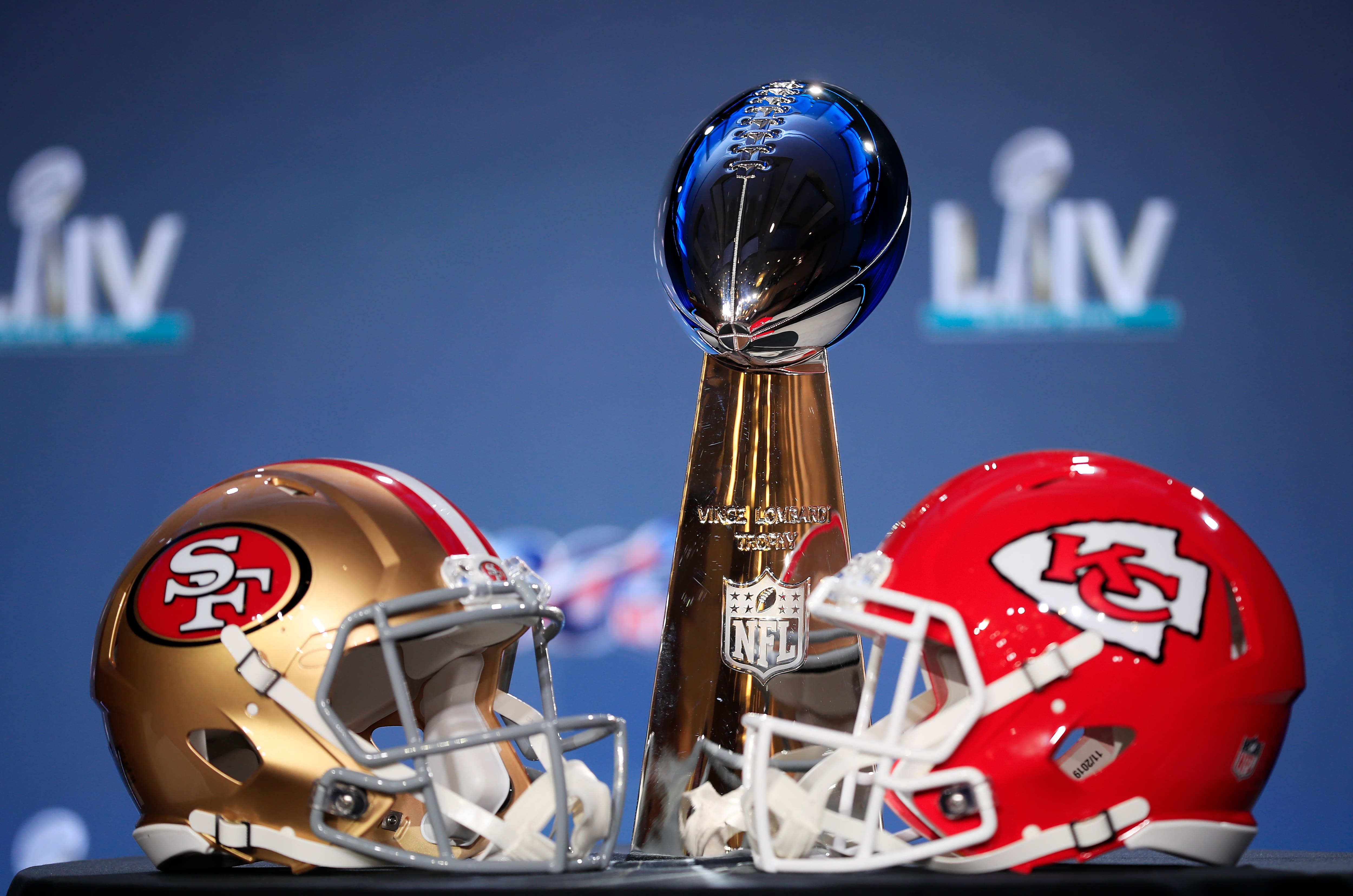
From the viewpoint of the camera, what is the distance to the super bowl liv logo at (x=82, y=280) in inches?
82.9

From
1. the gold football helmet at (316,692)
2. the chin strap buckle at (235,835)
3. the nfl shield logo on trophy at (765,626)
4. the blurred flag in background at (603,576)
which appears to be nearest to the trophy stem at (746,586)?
the nfl shield logo on trophy at (765,626)

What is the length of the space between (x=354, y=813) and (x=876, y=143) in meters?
0.71

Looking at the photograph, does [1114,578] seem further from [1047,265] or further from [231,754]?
[1047,265]

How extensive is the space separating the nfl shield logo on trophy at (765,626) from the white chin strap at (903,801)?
0.46ft

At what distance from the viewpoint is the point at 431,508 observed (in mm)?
962

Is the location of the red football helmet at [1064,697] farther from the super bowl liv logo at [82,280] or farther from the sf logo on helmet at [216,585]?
the super bowl liv logo at [82,280]

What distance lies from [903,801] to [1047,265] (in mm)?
1443

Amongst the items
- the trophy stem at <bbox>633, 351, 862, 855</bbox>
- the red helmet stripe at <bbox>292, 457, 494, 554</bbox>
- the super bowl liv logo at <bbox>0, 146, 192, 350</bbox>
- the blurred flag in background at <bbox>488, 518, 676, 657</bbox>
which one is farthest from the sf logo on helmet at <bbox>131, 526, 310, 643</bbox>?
the super bowl liv logo at <bbox>0, 146, 192, 350</bbox>

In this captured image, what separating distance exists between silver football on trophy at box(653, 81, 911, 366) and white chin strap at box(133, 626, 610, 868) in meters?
0.39

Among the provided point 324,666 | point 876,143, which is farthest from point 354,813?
point 876,143

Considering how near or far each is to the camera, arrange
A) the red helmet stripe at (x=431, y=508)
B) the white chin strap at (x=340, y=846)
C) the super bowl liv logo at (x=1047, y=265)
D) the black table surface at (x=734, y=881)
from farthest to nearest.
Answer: the super bowl liv logo at (x=1047, y=265)
the red helmet stripe at (x=431, y=508)
the white chin strap at (x=340, y=846)
the black table surface at (x=734, y=881)

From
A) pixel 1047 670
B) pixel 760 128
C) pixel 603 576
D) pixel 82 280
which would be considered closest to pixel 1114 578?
pixel 1047 670

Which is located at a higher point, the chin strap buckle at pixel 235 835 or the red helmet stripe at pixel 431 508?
the red helmet stripe at pixel 431 508

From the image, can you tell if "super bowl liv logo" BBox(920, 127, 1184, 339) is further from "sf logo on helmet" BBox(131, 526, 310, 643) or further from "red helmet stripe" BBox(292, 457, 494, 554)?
"sf logo on helmet" BBox(131, 526, 310, 643)
